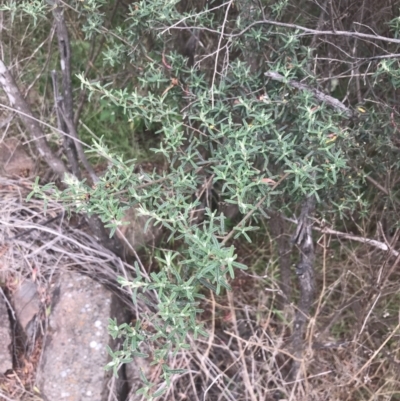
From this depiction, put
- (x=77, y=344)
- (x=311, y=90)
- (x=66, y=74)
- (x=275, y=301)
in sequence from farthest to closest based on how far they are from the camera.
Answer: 1. (x=275, y=301)
2. (x=77, y=344)
3. (x=66, y=74)
4. (x=311, y=90)

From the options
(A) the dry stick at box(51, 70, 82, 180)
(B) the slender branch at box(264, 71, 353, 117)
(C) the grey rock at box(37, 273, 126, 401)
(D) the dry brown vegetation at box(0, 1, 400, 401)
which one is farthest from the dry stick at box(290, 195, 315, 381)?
(A) the dry stick at box(51, 70, 82, 180)

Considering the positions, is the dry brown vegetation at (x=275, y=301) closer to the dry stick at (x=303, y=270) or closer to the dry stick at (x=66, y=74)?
the dry stick at (x=303, y=270)

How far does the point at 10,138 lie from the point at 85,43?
2.25 feet

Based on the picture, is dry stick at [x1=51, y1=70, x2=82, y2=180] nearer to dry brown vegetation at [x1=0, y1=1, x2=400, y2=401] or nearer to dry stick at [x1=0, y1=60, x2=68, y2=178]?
dry stick at [x1=0, y1=60, x2=68, y2=178]

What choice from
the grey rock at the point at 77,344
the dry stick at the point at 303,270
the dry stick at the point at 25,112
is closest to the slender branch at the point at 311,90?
the dry stick at the point at 303,270

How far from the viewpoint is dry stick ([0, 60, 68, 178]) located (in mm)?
1796

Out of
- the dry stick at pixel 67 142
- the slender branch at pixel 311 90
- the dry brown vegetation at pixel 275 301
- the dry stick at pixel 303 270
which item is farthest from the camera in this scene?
the dry brown vegetation at pixel 275 301

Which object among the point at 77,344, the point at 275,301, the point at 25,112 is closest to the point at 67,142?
the point at 25,112

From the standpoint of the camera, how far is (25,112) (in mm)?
1893

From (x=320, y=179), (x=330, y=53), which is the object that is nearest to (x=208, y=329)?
(x=320, y=179)

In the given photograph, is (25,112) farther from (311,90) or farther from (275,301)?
(275,301)

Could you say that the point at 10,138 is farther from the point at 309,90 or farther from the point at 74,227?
the point at 309,90

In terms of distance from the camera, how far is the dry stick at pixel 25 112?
180 centimetres

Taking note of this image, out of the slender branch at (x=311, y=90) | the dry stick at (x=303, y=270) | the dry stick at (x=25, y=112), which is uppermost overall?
the slender branch at (x=311, y=90)
